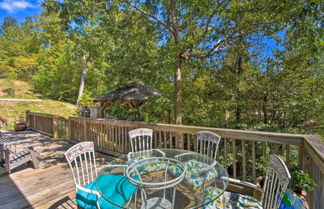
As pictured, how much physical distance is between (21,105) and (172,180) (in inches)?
654

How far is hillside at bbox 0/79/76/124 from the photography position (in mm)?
12109

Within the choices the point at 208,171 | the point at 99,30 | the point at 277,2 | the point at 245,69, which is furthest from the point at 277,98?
the point at 99,30

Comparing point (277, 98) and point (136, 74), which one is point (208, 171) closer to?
point (277, 98)

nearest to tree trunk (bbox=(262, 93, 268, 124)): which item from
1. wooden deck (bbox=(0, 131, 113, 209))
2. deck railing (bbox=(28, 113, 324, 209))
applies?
deck railing (bbox=(28, 113, 324, 209))

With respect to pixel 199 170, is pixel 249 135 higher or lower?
higher

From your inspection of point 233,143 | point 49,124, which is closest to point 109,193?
point 233,143

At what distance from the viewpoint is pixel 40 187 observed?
2.83 m

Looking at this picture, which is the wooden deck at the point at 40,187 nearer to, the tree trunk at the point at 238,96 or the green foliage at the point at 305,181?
the green foliage at the point at 305,181

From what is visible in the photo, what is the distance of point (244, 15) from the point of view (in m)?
3.50

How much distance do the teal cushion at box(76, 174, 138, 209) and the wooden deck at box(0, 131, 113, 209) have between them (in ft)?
3.01

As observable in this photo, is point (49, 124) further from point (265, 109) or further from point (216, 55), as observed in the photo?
point (265, 109)

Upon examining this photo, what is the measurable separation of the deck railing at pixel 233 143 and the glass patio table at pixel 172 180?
2.00ft

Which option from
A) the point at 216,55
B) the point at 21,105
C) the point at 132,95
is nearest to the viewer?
the point at 216,55

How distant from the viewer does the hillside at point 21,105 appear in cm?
1211
